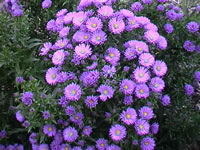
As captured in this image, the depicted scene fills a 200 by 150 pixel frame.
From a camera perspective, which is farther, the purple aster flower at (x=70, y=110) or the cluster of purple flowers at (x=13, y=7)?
the cluster of purple flowers at (x=13, y=7)

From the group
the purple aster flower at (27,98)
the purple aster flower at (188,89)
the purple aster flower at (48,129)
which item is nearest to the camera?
the purple aster flower at (27,98)

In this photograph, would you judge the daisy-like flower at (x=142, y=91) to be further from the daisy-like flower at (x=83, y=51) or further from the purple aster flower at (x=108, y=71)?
the daisy-like flower at (x=83, y=51)

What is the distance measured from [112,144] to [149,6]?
120 centimetres

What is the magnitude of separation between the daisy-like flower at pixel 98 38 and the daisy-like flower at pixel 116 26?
7cm

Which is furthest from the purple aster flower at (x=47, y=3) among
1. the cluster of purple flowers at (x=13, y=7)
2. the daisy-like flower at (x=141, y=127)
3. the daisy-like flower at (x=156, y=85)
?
the daisy-like flower at (x=141, y=127)

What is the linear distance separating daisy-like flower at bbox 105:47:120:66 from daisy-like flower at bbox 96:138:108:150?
0.49 meters

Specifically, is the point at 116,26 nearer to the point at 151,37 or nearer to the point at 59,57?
the point at 151,37

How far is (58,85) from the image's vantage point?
6.70 ft

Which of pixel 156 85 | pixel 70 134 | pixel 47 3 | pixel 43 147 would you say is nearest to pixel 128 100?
pixel 156 85

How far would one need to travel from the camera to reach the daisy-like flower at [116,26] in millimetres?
2133

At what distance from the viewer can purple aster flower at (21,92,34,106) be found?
1900 mm

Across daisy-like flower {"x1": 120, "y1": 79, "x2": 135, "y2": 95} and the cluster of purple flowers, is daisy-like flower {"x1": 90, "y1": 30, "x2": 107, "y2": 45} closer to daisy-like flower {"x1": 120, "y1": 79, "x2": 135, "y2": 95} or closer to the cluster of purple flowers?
daisy-like flower {"x1": 120, "y1": 79, "x2": 135, "y2": 95}

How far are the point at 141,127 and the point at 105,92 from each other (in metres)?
0.31

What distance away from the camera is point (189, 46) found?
2.52 metres
